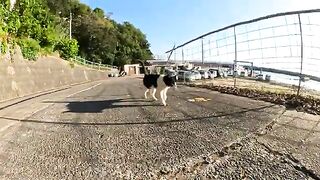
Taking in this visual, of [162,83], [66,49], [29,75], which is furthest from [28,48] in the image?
[66,49]

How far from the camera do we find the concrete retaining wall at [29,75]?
60.0ft

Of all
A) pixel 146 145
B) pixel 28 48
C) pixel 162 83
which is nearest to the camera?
pixel 146 145

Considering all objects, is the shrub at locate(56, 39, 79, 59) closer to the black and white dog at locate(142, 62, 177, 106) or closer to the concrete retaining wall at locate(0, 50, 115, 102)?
the concrete retaining wall at locate(0, 50, 115, 102)

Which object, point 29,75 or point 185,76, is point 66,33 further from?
point 29,75

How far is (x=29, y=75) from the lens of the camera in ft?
76.0

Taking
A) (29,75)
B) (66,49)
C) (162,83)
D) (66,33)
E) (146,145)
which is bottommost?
(146,145)

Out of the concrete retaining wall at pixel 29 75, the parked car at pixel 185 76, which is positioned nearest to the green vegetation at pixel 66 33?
the concrete retaining wall at pixel 29 75

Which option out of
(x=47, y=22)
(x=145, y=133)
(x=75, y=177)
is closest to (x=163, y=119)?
(x=145, y=133)

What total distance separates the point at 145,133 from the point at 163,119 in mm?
1366

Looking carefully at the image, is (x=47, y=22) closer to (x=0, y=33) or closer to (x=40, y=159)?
(x=0, y=33)

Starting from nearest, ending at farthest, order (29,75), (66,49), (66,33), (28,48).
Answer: (29,75) → (28,48) → (66,49) → (66,33)

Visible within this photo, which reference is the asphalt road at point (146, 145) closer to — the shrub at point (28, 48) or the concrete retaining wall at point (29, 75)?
the concrete retaining wall at point (29, 75)

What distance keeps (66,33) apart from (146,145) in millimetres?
63971

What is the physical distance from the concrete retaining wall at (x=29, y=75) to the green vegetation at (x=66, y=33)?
2.60 ft
